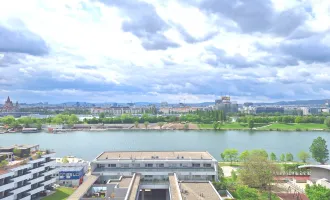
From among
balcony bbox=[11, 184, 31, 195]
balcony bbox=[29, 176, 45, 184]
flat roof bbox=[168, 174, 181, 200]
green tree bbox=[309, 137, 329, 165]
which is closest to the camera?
flat roof bbox=[168, 174, 181, 200]

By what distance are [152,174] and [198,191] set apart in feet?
9.37

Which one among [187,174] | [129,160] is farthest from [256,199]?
[129,160]

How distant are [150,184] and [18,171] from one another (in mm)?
4682

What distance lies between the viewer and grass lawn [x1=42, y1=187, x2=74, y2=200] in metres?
12.2

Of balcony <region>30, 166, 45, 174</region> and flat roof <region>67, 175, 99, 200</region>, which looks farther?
balcony <region>30, 166, 45, 174</region>

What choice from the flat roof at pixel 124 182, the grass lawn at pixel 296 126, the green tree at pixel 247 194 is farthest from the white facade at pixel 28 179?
the grass lawn at pixel 296 126

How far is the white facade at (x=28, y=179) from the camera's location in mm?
10017

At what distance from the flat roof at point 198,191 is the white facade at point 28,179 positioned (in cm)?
558

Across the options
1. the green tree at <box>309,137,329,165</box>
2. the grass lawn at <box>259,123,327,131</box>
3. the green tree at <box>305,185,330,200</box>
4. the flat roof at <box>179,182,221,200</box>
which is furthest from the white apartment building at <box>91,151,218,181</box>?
the grass lawn at <box>259,123,327,131</box>

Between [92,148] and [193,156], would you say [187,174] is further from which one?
[92,148]

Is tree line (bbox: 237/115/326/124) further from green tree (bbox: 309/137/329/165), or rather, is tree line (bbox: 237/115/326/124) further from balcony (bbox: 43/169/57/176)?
balcony (bbox: 43/169/57/176)

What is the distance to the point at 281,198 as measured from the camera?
11.8 meters

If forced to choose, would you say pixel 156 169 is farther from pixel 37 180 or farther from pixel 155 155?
pixel 37 180

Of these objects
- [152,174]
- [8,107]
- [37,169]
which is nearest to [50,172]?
[37,169]
